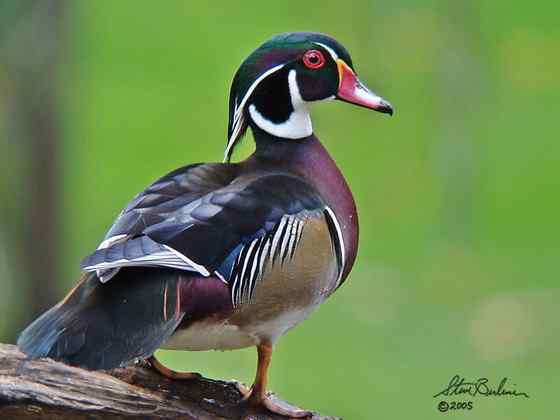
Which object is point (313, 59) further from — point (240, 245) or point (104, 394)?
point (104, 394)

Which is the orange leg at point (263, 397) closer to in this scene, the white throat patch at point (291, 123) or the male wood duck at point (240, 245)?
the male wood duck at point (240, 245)

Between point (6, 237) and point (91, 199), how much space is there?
302 cm

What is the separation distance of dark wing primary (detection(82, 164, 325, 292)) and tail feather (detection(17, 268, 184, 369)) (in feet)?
0.19

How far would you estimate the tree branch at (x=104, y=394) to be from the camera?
300 centimetres

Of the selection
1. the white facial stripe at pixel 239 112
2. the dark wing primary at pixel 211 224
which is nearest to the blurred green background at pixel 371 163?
the white facial stripe at pixel 239 112

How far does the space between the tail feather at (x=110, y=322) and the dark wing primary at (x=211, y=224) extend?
0.06 metres

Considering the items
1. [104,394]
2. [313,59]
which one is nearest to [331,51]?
[313,59]

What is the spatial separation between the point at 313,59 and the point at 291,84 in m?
0.07

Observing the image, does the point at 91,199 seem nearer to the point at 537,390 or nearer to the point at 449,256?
the point at 449,256

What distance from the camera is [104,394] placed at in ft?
10.2

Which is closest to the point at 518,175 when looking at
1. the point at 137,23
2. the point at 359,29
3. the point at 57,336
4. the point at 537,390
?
the point at 537,390

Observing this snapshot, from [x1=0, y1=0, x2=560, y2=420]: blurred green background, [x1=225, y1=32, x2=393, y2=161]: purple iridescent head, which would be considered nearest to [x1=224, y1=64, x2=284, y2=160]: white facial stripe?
[x1=225, y1=32, x2=393, y2=161]: purple iridescent head

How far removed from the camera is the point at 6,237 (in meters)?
5.83


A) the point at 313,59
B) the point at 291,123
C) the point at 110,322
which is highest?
the point at 313,59
